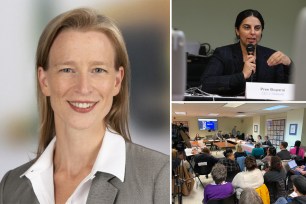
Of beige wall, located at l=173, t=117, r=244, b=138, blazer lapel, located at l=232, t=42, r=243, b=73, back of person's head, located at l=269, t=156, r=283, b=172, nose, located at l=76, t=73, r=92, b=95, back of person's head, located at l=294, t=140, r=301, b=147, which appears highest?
blazer lapel, located at l=232, t=42, r=243, b=73

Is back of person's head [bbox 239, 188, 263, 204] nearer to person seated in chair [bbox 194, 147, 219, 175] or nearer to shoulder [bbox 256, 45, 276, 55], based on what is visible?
person seated in chair [bbox 194, 147, 219, 175]

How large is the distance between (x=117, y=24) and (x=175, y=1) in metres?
0.35

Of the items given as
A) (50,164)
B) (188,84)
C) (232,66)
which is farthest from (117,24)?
(50,164)

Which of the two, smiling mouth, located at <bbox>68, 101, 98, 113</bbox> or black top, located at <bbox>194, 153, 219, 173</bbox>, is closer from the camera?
smiling mouth, located at <bbox>68, 101, 98, 113</bbox>

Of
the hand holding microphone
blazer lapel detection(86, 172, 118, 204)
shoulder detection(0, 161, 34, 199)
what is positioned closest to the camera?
blazer lapel detection(86, 172, 118, 204)

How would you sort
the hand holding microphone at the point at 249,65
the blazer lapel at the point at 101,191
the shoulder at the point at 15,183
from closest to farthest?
the blazer lapel at the point at 101,191, the shoulder at the point at 15,183, the hand holding microphone at the point at 249,65

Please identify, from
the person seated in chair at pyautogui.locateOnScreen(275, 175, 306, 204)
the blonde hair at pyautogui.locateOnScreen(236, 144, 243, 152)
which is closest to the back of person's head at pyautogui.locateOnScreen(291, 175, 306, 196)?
the person seated in chair at pyautogui.locateOnScreen(275, 175, 306, 204)

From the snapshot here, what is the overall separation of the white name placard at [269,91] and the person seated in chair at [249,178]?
1.16 feet

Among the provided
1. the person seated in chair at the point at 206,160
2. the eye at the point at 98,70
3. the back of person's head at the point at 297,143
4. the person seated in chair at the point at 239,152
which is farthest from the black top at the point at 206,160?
the eye at the point at 98,70

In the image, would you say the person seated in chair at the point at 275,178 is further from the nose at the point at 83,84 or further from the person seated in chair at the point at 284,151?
the nose at the point at 83,84

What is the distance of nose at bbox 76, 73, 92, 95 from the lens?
144 centimetres

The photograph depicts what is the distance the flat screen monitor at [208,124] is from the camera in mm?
1670

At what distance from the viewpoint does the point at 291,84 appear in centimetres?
164

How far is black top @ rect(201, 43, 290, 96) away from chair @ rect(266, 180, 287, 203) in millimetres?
559
